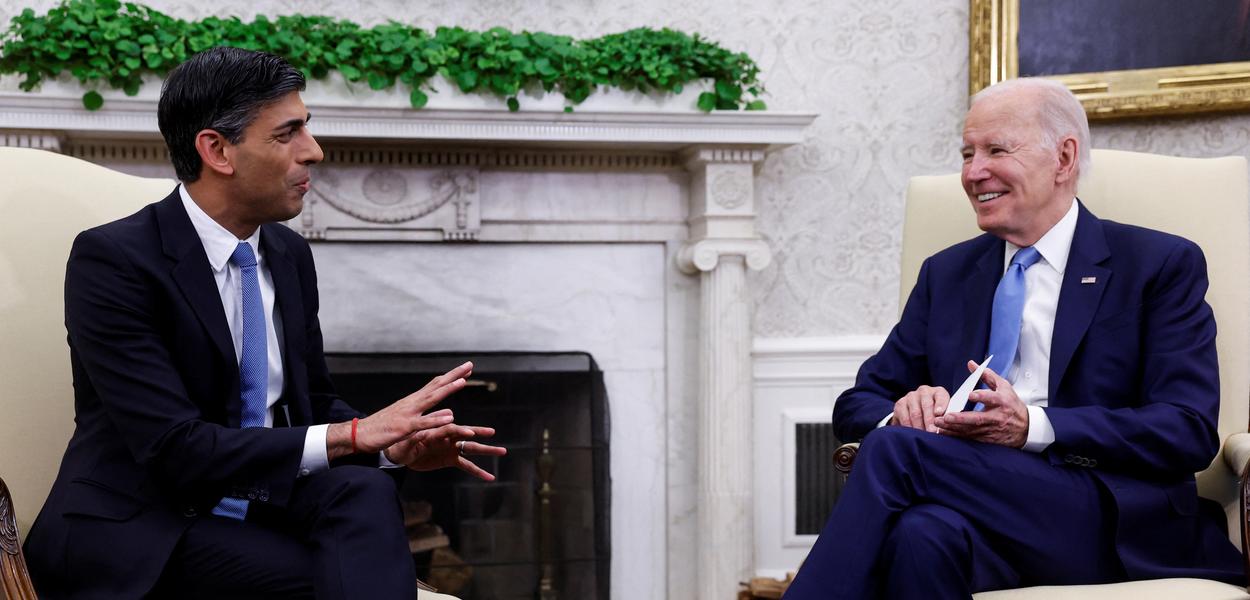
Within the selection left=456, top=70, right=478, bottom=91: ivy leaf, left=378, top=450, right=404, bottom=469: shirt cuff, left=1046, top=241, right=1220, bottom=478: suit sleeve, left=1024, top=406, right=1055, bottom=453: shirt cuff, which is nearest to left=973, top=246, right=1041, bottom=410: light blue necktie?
left=1046, top=241, right=1220, bottom=478: suit sleeve

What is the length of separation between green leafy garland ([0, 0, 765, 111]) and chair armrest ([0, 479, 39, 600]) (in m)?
1.75

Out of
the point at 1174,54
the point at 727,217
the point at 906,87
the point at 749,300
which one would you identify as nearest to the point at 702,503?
the point at 749,300

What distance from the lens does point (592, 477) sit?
3514 mm

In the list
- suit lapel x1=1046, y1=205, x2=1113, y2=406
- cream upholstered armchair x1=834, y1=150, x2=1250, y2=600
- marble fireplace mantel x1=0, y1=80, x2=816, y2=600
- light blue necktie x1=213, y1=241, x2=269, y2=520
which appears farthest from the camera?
marble fireplace mantel x1=0, y1=80, x2=816, y2=600

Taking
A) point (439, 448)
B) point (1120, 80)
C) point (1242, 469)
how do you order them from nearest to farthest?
point (439, 448) → point (1242, 469) → point (1120, 80)

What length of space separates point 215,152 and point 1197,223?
6.39 ft

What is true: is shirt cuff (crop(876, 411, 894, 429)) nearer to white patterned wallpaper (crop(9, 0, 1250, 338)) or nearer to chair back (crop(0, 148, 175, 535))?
chair back (crop(0, 148, 175, 535))

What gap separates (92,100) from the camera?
306 cm

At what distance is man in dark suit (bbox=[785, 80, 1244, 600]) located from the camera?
1.79 meters

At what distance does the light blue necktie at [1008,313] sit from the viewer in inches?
84.6

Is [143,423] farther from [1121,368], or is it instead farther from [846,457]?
[1121,368]

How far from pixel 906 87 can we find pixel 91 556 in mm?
2972

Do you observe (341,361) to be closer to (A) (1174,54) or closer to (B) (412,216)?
(B) (412,216)

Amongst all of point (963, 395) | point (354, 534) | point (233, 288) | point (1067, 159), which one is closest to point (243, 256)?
point (233, 288)
